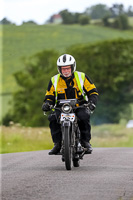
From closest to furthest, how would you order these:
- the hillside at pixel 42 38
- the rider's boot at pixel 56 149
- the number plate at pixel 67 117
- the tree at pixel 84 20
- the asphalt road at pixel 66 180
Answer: the asphalt road at pixel 66 180 → the number plate at pixel 67 117 → the rider's boot at pixel 56 149 → the hillside at pixel 42 38 → the tree at pixel 84 20

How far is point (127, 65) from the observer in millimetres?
72625

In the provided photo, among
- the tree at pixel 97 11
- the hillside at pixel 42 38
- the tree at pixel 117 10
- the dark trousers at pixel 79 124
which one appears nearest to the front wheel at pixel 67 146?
the dark trousers at pixel 79 124

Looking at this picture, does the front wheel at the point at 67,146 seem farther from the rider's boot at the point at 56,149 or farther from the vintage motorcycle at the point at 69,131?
the rider's boot at the point at 56,149

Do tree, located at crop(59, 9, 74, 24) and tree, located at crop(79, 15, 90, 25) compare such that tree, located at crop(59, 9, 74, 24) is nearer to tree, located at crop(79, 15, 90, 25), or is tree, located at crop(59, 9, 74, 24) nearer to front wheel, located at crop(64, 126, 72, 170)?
tree, located at crop(79, 15, 90, 25)

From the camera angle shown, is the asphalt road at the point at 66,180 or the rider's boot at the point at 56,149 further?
the rider's boot at the point at 56,149

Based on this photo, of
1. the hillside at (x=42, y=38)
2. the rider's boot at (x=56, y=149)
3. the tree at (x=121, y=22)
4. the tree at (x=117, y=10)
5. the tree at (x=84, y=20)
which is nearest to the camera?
the rider's boot at (x=56, y=149)

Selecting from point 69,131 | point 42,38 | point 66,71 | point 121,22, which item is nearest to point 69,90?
point 66,71

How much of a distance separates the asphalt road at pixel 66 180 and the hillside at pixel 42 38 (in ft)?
252

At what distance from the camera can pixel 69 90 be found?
968 centimetres

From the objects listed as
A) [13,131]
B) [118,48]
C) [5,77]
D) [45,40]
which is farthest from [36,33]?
[13,131]

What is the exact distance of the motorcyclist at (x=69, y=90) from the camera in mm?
9633

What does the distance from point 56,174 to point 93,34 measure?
94.9 meters

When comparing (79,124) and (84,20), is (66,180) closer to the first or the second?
(79,124)

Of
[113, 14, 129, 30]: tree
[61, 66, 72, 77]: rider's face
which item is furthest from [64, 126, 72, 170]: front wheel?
[113, 14, 129, 30]: tree
